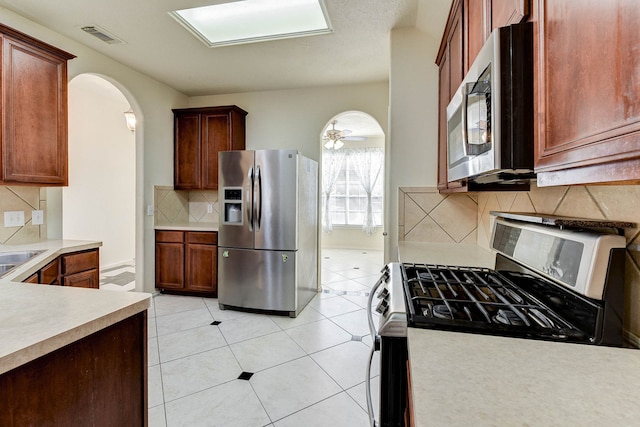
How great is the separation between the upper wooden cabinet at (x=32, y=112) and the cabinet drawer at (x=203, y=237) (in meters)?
1.39

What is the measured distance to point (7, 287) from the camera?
3.78ft

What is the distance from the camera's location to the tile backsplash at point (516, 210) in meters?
0.77

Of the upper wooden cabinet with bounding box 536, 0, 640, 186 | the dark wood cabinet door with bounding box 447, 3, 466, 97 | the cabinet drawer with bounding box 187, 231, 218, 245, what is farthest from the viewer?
the cabinet drawer with bounding box 187, 231, 218, 245

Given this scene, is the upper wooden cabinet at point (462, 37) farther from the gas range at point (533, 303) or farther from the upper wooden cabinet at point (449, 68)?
the gas range at point (533, 303)

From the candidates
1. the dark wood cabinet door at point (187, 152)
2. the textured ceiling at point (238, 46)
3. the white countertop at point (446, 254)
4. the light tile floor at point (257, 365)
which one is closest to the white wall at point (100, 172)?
the dark wood cabinet door at point (187, 152)

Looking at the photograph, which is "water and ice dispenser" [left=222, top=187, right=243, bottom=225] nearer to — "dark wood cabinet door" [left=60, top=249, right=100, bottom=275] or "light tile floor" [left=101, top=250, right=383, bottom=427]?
"light tile floor" [left=101, top=250, right=383, bottom=427]

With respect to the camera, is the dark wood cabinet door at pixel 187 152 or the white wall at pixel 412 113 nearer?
the white wall at pixel 412 113

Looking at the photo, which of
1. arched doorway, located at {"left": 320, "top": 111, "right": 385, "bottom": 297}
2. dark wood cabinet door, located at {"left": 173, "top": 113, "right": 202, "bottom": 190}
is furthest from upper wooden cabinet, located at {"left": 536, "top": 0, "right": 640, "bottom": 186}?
arched doorway, located at {"left": 320, "top": 111, "right": 385, "bottom": 297}

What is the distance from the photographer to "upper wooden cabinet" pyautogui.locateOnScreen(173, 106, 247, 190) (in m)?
3.85

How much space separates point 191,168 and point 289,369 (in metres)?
2.89

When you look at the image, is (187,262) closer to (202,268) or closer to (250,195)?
(202,268)

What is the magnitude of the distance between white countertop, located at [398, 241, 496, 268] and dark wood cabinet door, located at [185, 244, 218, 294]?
2.30 metres

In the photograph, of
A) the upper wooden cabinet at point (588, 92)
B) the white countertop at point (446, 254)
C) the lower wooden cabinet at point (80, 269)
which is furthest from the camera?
the lower wooden cabinet at point (80, 269)

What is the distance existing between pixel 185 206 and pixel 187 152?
779 mm
